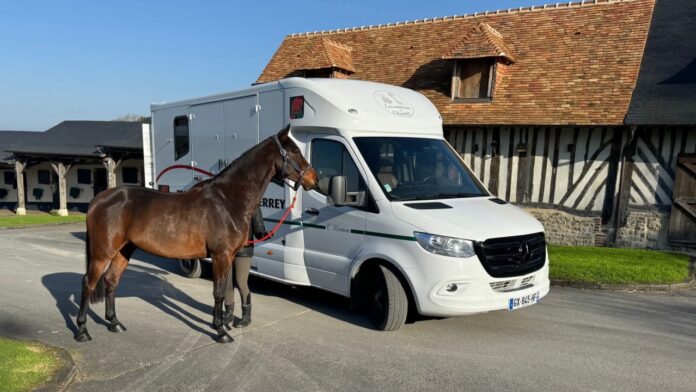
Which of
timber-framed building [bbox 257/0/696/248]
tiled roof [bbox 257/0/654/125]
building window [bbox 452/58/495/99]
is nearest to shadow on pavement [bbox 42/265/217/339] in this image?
tiled roof [bbox 257/0/654/125]

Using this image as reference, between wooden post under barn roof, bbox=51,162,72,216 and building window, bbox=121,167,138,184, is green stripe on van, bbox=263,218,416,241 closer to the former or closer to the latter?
wooden post under barn roof, bbox=51,162,72,216

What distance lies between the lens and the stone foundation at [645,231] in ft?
40.0

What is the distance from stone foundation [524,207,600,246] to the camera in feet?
42.4

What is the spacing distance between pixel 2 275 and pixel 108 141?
1813 centimetres

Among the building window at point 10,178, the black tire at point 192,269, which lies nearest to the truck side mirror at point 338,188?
the black tire at point 192,269

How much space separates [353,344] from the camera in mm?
5035

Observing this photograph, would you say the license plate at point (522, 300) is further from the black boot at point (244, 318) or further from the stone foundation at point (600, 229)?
the stone foundation at point (600, 229)

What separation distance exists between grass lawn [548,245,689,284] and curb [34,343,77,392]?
7274mm

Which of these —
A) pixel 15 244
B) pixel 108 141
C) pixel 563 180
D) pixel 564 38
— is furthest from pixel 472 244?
pixel 108 141

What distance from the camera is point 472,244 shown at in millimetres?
4773

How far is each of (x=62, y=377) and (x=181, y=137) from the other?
5.01 m

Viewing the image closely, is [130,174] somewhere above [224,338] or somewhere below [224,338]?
above

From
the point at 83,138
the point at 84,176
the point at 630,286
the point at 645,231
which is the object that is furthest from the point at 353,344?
the point at 84,176

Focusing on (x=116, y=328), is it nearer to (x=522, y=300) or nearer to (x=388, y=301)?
(x=388, y=301)
